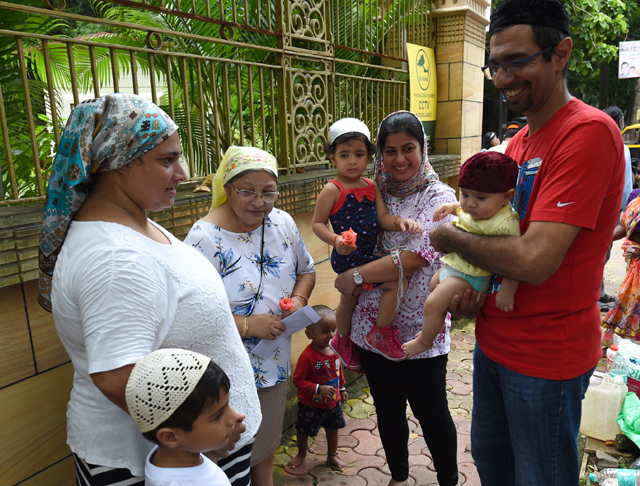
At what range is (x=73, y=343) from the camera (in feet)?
4.72

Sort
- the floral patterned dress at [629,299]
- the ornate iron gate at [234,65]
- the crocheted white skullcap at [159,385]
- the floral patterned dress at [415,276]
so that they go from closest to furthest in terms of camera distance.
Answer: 1. the crocheted white skullcap at [159,385]
2. the floral patterned dress at [415,276]
3. the ornate iron gate at [234,65]
4. the floral patterned dress at [629,299]

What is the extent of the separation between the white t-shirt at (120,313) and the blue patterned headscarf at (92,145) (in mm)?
72

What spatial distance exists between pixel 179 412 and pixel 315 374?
1851mm

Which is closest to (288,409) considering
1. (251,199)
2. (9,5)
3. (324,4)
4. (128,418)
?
(251,199)

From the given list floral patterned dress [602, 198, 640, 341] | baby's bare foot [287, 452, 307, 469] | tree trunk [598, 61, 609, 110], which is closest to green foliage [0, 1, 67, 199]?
baby's bare foot [287, 452, 307, 469]

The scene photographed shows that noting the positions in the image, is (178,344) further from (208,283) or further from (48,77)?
(48,77)

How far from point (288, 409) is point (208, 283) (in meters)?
2.24

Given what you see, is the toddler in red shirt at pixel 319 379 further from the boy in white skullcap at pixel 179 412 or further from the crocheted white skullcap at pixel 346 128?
the boy in white skullcap at pixel 179 412

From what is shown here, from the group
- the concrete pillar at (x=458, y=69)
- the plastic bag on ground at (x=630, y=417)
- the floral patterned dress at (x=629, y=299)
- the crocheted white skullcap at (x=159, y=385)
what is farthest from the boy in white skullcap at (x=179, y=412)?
the concrete pillar at (x=458, y=69)

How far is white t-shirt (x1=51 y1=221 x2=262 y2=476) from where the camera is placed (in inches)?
49.9

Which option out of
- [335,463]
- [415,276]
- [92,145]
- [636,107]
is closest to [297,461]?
[335,463]

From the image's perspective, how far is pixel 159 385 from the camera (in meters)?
1.24

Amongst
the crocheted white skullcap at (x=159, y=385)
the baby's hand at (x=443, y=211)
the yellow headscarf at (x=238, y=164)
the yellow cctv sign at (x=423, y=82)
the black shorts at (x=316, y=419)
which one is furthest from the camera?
the yellow cctv sign at (x=423, y=82)

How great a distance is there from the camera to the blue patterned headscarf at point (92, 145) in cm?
138
